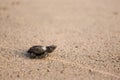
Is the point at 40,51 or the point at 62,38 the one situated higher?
the point at 40,51

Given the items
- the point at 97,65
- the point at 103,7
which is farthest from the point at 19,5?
the point at 97,65

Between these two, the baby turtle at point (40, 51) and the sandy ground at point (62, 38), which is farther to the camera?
the baby turtle at point (40, 51)

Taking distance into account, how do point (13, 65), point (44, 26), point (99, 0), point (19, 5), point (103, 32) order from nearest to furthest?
point (13, 65), point (103, 32), point (44, 26), point (19, 5), point (99, 0)

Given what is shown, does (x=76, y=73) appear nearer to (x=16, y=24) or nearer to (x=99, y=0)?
(x=16, y=24)

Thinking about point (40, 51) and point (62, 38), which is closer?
point (40, 51)

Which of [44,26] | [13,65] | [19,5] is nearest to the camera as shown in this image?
[13,65]

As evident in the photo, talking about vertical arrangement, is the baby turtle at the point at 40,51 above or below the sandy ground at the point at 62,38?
above

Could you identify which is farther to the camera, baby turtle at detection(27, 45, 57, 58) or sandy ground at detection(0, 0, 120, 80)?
baby turtle at detection(27, 45, 57, 58)

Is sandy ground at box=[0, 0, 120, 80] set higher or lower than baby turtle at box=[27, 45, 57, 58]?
lower
